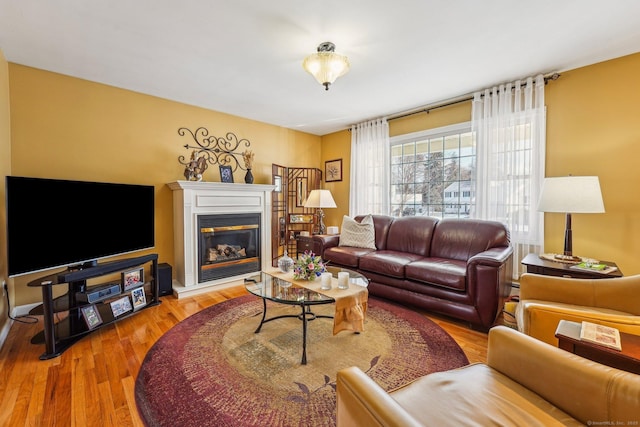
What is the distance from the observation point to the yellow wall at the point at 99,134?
105 inches

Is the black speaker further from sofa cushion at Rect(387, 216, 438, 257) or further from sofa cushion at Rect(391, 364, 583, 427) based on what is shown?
sofa cushion at Rect(391, 364, 583, 427)

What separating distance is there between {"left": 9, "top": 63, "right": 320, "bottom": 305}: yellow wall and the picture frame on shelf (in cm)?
12

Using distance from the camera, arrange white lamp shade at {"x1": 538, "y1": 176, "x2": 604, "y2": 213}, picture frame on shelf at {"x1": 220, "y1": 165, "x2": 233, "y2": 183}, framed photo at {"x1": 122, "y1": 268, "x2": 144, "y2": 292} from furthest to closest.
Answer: picture frame on shelf at {"x1": 220, "y1": 165, "x2": 233, "y2": 183}
framed photo at {"x1": 122, "y1": 268, "x2": 144, "y2": 292}
white lamp shade at {"x1": 538, "y1": 176, "x2": 604, "y2": 213}

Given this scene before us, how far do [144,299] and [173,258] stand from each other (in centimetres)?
97

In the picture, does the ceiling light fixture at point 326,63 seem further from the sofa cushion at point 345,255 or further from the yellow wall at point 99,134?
the yellow wall at point 99,134

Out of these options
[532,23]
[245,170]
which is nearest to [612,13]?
[532,23]

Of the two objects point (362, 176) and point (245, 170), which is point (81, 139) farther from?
point (362, 176)

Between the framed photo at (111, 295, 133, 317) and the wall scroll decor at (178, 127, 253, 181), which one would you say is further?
the wall scroll decor at (178, 127, 253, 181)

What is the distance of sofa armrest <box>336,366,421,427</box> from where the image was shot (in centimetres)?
73

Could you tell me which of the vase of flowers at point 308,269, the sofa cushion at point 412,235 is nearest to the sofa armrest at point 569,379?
the vase of flowers at point 308,269

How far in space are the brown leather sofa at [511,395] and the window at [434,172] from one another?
9.22 ft

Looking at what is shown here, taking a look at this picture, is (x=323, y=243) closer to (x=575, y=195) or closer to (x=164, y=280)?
(x=164, y=280)

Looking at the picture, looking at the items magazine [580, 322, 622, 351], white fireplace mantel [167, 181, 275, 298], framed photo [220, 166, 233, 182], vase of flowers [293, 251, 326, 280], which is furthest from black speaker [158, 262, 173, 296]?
magazine [580, 322, 622, 351]

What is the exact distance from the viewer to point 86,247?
241 cm
